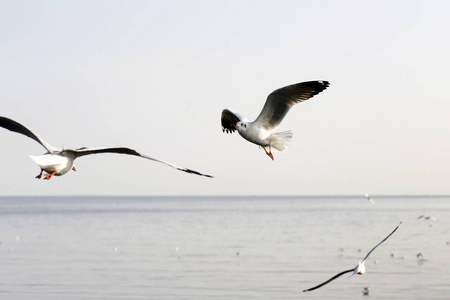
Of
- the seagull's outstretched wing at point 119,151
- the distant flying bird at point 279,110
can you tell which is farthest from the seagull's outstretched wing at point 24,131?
the distant flying bird at point 279,110

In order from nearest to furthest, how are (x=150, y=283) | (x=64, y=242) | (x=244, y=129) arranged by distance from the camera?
(x=244, y=129), (x=150, y=283), (x=64, y=242)

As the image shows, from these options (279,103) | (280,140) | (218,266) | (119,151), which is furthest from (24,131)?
(218,266)

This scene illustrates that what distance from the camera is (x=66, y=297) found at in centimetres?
3591

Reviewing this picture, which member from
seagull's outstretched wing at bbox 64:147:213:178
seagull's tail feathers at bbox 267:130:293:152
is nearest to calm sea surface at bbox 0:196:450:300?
seagull's tail feathers at bbox 267:130:293:152

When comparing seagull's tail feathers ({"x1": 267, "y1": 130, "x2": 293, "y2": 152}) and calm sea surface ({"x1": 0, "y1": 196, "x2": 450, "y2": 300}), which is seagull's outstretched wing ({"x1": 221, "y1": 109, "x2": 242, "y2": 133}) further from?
calm sea surface ({"x1": 0, "y1": 196, "x2": 450, "y2": 300})

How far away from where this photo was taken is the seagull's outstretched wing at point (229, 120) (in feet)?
47.6

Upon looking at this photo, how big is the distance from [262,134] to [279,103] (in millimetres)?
1109

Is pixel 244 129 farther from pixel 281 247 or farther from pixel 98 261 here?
pixel 281 247

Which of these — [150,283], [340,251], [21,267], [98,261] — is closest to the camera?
[150,283]

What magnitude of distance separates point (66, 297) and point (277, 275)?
39.7 feet

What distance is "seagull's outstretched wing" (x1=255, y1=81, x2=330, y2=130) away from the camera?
12727 millimetres

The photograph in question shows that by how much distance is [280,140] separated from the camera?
1268cm

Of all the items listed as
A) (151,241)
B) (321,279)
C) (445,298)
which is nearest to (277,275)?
(321,279)

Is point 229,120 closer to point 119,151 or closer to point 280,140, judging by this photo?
point 280,140
